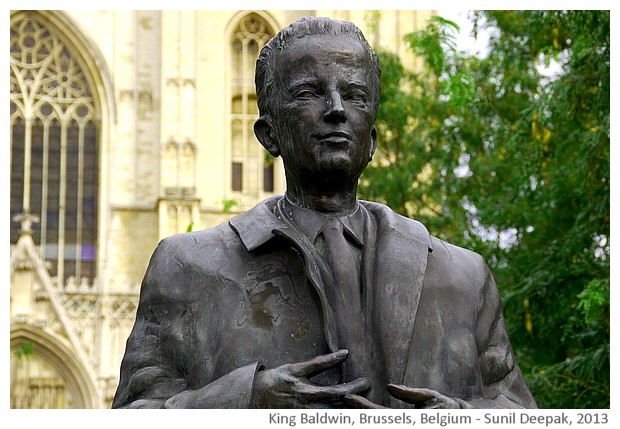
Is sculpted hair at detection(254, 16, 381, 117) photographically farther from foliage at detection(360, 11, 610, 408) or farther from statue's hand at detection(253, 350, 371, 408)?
foliage at detection(360, 11, 610, 408)

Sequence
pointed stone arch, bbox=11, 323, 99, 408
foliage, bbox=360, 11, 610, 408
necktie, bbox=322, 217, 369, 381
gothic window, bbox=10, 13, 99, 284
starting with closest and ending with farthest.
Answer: necktie, bbox=322, 217, 369, 381 < foliage, bbox=360, 11, 610, 408 < pointed stone arch, bbox=11, 323, 99, 408 < gothic window, bbox=10, 13, 99, 284

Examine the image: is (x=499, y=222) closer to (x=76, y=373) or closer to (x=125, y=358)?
(x=125, y=358)

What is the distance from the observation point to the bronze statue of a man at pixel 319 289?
2.98 meters

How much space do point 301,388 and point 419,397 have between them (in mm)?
215

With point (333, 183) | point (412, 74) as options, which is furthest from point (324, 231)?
point (412, 74)

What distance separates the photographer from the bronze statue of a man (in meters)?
2.98

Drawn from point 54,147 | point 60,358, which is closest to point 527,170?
point 60,358

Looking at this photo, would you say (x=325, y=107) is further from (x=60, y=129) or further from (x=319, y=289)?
(x=60, y=129)

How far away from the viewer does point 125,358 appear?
309 centimetres

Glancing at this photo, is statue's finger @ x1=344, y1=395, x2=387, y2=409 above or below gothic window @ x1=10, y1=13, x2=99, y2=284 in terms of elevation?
below

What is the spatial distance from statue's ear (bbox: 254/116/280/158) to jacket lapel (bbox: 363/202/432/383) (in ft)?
0.87

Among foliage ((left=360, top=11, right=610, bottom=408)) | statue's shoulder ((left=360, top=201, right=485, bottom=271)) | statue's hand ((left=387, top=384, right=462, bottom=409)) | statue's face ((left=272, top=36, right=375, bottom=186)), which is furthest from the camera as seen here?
foliage ((left=360, top=11, right=610, bottom=408))

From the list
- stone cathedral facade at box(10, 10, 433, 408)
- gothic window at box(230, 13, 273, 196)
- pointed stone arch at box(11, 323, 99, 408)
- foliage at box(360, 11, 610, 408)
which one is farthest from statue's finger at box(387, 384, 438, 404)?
gothic window at box(230, 13, 273, 196)

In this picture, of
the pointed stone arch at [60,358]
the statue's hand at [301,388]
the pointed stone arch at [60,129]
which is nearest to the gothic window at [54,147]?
the pointed stone arch at [60,129]
